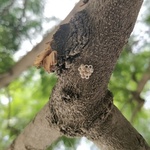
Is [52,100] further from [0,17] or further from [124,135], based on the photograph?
[0,17]

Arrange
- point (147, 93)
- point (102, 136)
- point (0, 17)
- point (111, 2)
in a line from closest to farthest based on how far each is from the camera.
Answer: point (111, 2) < point (102, 136) < point (0, 17) < point (147, 93)

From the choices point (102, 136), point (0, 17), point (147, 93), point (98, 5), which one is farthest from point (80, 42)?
point (147, 93)

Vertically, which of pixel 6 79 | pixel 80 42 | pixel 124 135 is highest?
pixel 6 79

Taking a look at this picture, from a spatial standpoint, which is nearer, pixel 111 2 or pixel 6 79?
pixel 111 2

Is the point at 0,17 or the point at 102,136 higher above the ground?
the point at 0,17

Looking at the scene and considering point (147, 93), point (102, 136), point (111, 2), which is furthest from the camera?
point (147, 93)
